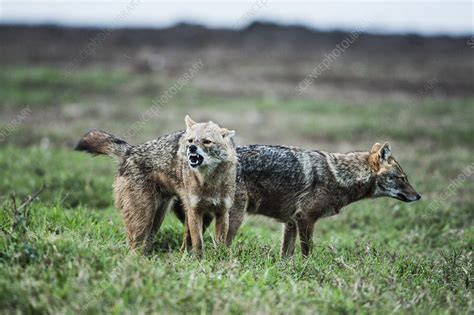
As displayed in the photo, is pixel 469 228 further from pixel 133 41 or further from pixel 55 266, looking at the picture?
pixel 133 41

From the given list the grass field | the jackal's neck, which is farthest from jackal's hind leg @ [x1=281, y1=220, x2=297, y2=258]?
the jackal's neck

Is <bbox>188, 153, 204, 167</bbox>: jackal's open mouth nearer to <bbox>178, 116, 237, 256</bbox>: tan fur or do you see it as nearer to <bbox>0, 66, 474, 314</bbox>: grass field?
<bbox>178, 116, 237, 256</bbox>: tan fur

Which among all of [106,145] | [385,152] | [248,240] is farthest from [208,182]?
[385,152]

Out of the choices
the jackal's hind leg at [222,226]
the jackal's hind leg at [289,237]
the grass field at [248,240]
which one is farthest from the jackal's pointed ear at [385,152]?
the jackal's hind leg at [222,226]

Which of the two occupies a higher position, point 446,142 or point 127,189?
point 127,189

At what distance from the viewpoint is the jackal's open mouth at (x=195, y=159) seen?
6430mm

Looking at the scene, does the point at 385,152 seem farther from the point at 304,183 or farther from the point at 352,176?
the point at 304,183

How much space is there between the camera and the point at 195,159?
6469 millimetres

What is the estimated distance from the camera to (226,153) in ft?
22.2

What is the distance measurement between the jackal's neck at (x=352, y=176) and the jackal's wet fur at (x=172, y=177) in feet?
4.92

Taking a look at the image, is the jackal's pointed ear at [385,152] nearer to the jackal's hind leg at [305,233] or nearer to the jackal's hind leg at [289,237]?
the jackal's hind leg at [305,233]

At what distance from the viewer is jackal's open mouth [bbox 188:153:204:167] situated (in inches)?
253

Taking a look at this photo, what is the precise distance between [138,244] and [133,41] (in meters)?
26.6

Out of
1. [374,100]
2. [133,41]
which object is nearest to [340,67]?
[374,100]
